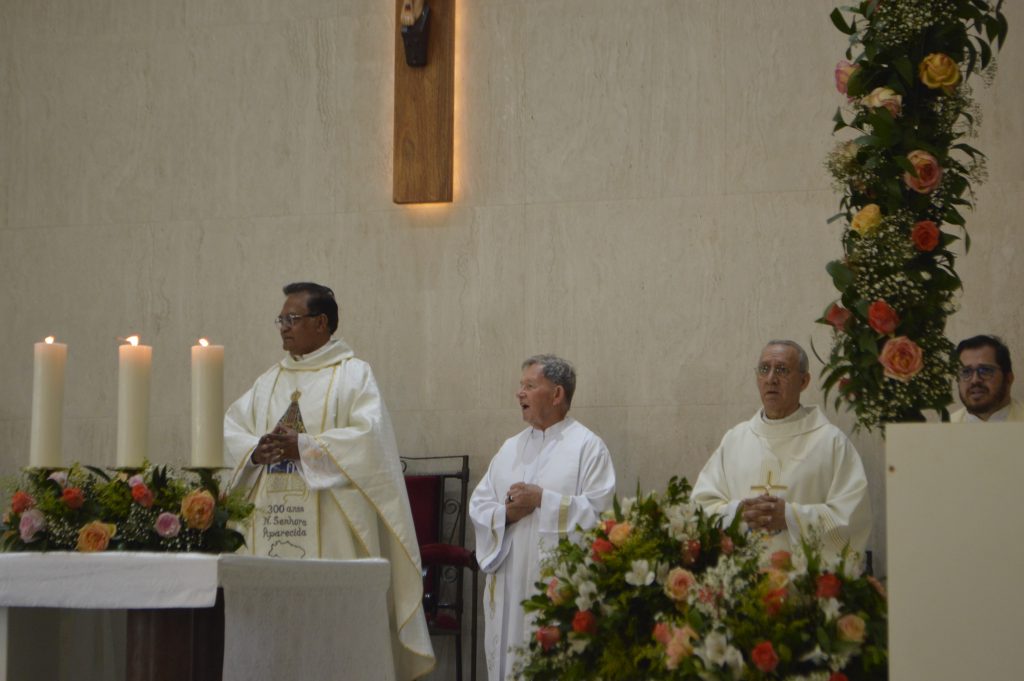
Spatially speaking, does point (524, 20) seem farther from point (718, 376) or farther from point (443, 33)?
point (718, 376)

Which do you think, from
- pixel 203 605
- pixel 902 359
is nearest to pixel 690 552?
pixel 902 359

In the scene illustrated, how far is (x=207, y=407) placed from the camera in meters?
3.78

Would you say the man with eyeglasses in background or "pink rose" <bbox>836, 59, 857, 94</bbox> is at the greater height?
"pink rose" <bbox>836, 59, 857, 94</bbox>

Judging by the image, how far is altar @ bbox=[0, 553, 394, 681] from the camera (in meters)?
3.61

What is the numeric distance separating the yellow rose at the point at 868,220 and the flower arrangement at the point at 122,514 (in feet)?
6.20

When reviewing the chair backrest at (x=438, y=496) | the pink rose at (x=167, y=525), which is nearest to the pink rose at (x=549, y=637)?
the pink rose at (x=167, y=525)

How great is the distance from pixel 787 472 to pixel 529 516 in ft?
4.14

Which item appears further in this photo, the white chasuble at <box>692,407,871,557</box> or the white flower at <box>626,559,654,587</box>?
the white chasuble at <box>692,407,871,557</box>

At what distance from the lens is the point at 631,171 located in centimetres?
770

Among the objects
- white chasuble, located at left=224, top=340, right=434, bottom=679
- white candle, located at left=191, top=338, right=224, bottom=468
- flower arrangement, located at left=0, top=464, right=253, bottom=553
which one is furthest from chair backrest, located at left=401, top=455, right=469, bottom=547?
white candle, located at left=191, top=338, right=224, bottom=468

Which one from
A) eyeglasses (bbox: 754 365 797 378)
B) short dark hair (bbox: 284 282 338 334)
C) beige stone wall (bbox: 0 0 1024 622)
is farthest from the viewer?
beige stone wall (bbox: 0 0 1024 622)

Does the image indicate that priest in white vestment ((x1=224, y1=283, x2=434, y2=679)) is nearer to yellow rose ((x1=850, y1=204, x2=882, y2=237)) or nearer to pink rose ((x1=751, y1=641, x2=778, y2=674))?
yellow rose ((x1=850, y1=204, x2=882, y2=237))

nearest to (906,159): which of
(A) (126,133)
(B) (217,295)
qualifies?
(B) (217,295)

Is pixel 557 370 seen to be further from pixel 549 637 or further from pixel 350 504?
pixel 549 637
